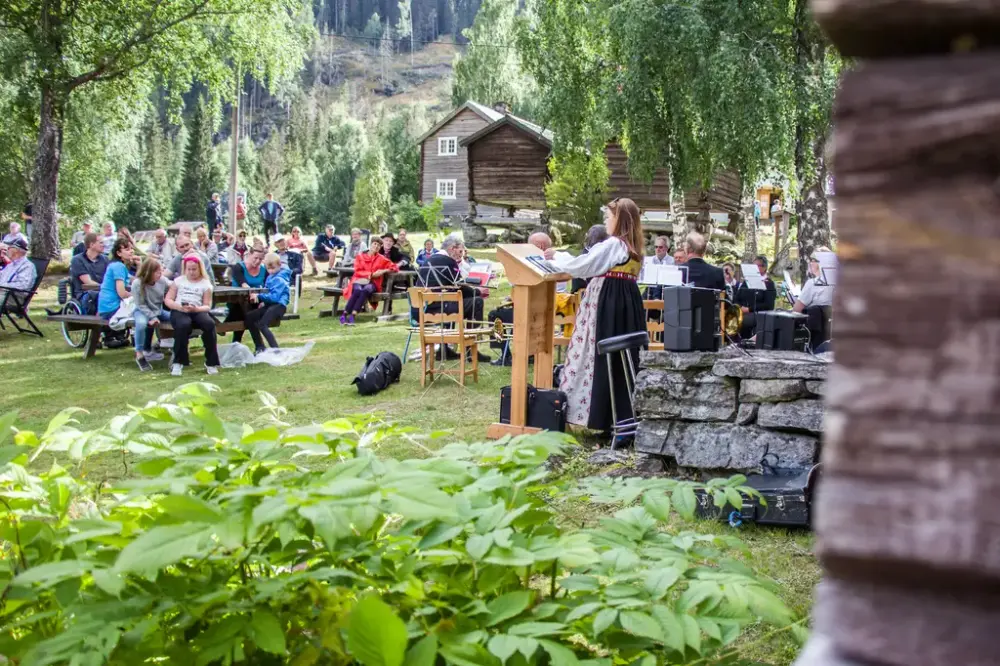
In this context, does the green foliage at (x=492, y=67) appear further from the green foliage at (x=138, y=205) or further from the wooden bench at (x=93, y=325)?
the wooden bench at (x=93, y=325)

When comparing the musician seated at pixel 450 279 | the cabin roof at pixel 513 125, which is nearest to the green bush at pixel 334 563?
the musician seated at pixel 450 279

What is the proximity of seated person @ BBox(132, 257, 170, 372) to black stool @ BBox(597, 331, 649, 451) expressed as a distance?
5.88m

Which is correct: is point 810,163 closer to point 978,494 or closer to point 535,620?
point 535,620

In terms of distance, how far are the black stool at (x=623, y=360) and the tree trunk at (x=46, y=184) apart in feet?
53.6

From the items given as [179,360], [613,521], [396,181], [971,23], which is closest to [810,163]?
[179,360]

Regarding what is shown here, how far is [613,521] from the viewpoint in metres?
1.88

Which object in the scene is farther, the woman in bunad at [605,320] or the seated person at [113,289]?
the seated person at [113,289]

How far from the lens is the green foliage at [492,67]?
50469 millimetres

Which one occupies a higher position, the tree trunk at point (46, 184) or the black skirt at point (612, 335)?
the tree trunk at point (46, 184)

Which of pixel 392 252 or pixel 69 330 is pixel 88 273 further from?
pixel 392 252

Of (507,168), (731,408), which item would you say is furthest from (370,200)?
(731,408)

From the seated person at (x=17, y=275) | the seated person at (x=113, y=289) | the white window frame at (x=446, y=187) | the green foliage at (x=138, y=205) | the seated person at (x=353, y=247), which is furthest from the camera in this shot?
the green foliage at (x=138, y=205)

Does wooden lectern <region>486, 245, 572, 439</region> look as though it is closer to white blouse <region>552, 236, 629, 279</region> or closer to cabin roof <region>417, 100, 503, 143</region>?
white blouse <region>552, 236, 629, 279</region>

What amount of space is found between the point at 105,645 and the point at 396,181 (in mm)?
54810
